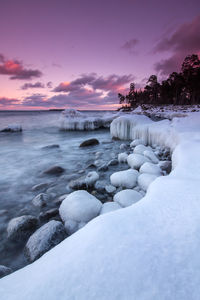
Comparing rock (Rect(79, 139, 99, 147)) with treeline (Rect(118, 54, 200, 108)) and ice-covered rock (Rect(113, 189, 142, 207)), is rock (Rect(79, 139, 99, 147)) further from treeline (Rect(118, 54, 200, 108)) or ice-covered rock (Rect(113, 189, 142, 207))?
treeline (Rect(118, 54, 200, 108))

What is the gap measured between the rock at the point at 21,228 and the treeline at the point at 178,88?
34.3 m

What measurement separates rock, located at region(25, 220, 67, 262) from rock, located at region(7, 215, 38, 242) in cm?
34

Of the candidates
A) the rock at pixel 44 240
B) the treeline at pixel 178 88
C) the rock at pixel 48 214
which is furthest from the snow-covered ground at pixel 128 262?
the treeline at pixel 178 88

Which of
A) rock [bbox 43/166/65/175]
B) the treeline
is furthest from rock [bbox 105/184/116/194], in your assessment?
the treeline

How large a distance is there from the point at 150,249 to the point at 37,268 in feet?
2.52

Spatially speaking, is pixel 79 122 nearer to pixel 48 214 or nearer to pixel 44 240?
pixel 48 214

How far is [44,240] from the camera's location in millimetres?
1953

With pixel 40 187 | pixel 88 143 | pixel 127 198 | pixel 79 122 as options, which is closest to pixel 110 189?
pixel 127 198

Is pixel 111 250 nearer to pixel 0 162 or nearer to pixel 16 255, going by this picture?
pixel 16 255

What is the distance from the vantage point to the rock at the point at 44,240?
1.90 meters

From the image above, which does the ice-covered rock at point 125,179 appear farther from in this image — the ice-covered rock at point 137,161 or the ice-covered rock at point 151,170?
the ice-covered rock at point 137,161

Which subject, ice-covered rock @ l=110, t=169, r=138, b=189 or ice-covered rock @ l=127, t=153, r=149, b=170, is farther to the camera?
ice-covered rock @ l=127, t=153, r=149, b=170

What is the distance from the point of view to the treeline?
2759 centimetres

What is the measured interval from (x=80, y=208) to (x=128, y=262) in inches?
64.8
